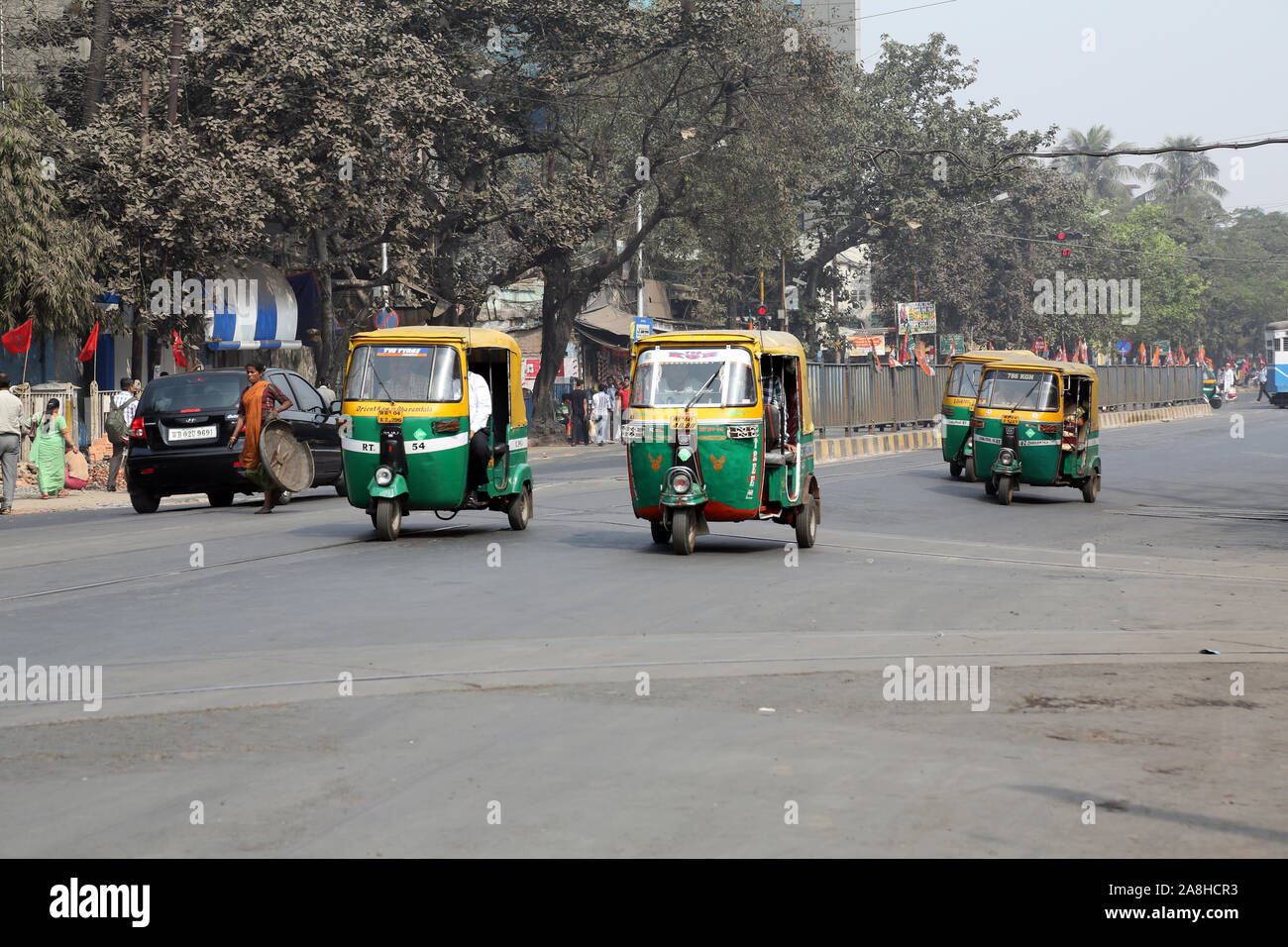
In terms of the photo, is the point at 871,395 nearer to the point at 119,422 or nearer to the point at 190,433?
the point at 119,422

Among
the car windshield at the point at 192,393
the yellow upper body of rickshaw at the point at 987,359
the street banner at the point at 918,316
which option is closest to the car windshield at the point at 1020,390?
the yellow upper body of rickshaw at the point at 987,359

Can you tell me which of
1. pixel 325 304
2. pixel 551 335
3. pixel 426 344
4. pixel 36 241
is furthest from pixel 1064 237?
pixel 426 344

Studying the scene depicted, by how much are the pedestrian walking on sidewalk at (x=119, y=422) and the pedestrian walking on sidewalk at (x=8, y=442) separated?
3016mm

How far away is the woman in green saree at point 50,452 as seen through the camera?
24.4 m

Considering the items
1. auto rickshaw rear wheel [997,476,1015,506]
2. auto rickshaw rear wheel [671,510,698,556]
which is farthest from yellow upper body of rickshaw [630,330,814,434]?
auto rickshaw rear wheel [997,476,1015,506]

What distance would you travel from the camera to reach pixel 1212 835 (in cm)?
537

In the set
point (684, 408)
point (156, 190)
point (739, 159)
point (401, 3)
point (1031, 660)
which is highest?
point (401, 3)

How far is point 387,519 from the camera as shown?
15.7 m

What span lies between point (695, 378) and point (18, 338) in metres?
18.0

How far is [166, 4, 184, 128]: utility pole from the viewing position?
28578mm

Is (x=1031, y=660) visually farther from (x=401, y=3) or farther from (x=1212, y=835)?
(x=401, y=3)

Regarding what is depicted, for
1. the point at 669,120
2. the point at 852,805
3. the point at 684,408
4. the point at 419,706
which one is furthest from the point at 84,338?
the point at 852,805
